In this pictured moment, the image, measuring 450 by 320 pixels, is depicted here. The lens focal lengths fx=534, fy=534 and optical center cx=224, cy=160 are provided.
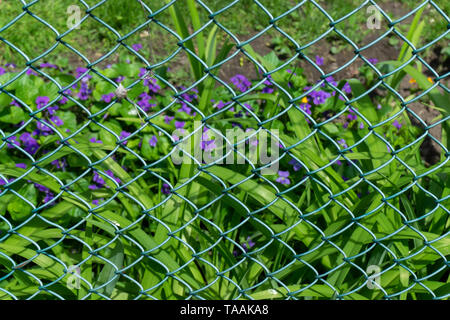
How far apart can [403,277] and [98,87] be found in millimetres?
1617

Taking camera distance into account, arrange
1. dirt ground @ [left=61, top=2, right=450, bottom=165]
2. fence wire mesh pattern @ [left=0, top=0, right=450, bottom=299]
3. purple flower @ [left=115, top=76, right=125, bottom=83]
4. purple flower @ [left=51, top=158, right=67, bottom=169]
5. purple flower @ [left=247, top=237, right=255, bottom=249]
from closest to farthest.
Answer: fence wire mesh pattern @ [left=0, top=0, right=450, bottom=299] < purple flower @ [left=247, top=237, right=255, bottom=249] < purple flower @ [left=51, top=158, right=67, bottom=169] < purple flower @ [left=115, top=76, right=125, bottom=83] < dirt ground @ [left=61, top=2, right=450, bottom=165]

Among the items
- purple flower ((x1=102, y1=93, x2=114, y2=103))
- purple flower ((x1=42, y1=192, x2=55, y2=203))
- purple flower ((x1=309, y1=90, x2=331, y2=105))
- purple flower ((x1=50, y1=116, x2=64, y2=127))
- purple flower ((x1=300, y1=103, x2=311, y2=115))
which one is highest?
purple flower ((x1=102, y1=93, x2=114, y2=103))

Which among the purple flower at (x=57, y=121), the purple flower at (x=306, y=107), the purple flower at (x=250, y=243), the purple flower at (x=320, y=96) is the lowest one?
the purple flower at (x=250, y=243)

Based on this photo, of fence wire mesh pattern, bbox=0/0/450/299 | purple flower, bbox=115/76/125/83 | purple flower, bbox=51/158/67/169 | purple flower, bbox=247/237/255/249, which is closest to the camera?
fence wire mesh pattern, bbox=0/0/450/299

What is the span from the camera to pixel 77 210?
2.07m

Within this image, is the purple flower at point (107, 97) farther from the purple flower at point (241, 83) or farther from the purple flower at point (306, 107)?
the purple flower at point (306, 107)

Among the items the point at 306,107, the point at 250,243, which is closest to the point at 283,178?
the point at 250,243

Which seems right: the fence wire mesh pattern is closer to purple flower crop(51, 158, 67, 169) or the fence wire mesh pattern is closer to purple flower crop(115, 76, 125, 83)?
purple flower crop(51, 158, 67, 169)

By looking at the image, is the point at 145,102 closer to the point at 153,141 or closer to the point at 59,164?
the point at 153,141

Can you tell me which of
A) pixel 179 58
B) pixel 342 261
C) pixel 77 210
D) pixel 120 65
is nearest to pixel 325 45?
pixel 179 58

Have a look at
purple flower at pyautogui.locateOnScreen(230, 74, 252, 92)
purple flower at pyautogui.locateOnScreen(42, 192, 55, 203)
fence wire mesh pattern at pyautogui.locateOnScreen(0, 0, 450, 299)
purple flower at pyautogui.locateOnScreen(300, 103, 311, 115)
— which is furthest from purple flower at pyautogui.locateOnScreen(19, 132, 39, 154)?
purple flower at pyautogui.locateOnScreen(300, 103, 311, 115)

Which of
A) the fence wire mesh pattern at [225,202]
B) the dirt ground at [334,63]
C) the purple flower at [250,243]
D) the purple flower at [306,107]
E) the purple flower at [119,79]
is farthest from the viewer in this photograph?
the dirt ground at [334,63]

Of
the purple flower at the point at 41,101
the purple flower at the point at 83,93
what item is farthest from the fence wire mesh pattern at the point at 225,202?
the purple flower at the point at 83,93

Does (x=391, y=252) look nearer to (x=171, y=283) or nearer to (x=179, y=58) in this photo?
(x=171, y=283)
